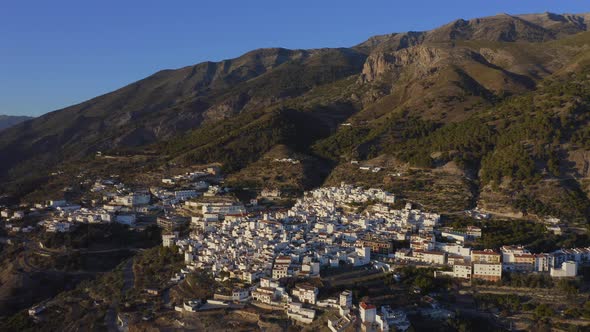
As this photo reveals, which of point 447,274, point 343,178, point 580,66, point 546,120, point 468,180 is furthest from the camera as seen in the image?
point 580,66

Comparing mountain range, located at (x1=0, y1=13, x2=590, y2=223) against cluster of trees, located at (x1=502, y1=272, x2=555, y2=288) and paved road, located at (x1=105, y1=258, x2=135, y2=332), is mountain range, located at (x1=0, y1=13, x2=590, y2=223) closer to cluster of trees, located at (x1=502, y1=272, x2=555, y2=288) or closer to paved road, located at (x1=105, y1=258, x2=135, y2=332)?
cluster of trees, located at (x1=502, y1=272, x2=555, y2=288)

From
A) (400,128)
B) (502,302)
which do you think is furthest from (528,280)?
(400,128)

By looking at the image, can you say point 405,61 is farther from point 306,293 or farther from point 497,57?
point 306,293

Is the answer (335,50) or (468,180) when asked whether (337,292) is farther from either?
(335,50)

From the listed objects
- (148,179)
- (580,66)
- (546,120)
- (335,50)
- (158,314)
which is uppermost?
(335,50)

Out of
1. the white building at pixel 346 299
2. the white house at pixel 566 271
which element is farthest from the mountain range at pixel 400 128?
the white building at pixel 346 299

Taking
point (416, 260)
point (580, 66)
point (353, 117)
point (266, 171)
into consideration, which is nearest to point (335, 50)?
point (353, 117)

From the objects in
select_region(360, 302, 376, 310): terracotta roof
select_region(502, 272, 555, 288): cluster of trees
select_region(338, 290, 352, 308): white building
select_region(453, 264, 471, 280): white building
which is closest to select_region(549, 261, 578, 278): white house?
select_region(502, 272, 555, 288): cluster of trees
